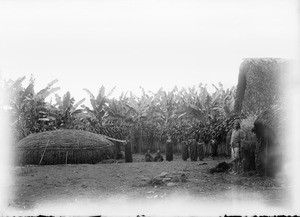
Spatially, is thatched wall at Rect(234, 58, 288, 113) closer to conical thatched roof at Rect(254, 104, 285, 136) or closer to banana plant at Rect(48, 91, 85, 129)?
conical thatched roof at Rect(254, 104, 285, 136)

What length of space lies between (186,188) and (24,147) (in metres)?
8.48

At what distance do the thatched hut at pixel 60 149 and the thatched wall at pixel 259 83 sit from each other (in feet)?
18.7

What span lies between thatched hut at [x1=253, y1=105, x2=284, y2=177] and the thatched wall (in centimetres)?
230

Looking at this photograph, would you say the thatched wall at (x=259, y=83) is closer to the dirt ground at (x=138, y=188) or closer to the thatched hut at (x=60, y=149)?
the dirt ground at (x=138, y=188)

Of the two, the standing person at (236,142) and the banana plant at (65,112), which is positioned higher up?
the banana plant at (65,112)

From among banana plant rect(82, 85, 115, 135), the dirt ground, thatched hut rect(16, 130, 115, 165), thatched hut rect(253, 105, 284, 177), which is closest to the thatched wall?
thatched hut rect(253, 105, 284, 177)

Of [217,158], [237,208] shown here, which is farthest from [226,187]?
[217,158]

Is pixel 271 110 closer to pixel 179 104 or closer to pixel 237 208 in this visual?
pixel 237 208

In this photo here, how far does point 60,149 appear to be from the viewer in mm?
14781

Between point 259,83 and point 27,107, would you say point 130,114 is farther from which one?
point 259,83

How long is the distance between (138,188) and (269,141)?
368cm

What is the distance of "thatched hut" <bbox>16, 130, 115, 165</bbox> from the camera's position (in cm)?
1472

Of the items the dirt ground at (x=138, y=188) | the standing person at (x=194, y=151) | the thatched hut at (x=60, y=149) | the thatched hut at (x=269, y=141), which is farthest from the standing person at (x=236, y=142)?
the thatched hut at (x=60, y=149)

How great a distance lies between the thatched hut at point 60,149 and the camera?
14.7 meters
